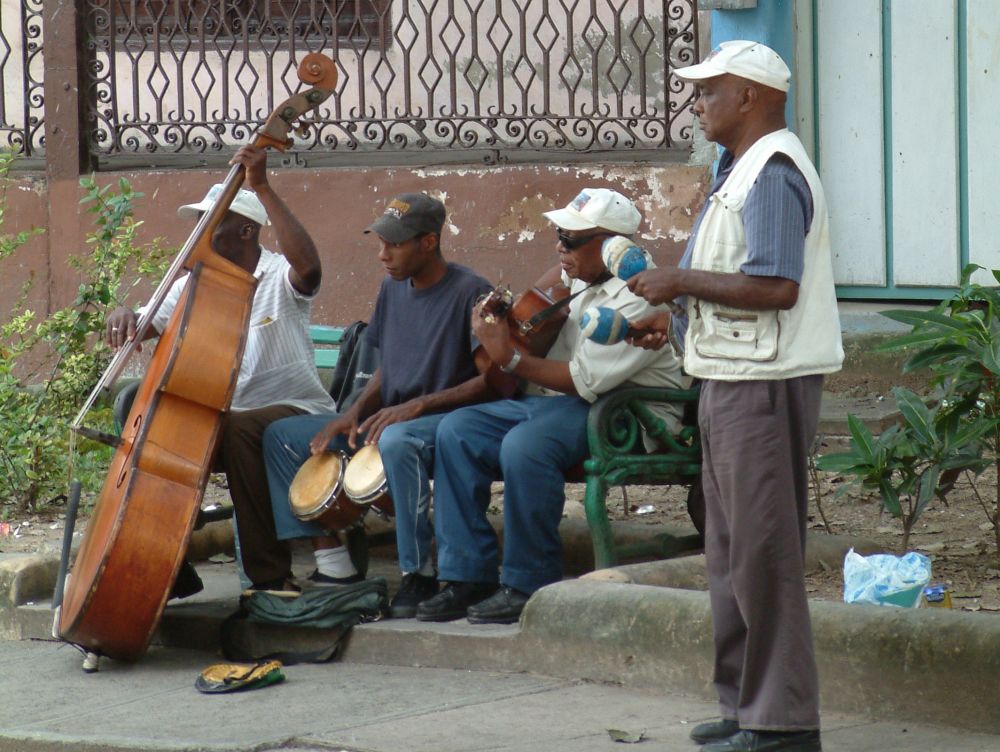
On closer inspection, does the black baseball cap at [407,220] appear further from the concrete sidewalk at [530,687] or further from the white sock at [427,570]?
the concrete sidewalk at [530,687]

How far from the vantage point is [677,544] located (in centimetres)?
534

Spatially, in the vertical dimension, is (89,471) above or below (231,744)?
above

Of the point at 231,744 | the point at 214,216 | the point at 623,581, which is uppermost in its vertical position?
the point at 214,216

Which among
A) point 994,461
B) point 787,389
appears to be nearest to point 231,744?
point 787,389

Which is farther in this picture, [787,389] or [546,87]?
[546,87]

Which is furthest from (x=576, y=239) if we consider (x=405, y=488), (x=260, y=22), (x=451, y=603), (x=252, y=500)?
(x=260, y=22)

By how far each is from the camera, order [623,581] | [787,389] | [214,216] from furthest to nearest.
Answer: [214,216] → [623,581] → [787,389]

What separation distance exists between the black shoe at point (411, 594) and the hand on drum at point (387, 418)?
466 millimetres

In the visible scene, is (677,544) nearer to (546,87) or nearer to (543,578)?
(543,578)

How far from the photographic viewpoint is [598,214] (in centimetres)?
498

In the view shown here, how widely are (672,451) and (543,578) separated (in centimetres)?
57

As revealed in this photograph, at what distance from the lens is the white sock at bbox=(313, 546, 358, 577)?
218 inches

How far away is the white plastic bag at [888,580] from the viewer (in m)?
4.50

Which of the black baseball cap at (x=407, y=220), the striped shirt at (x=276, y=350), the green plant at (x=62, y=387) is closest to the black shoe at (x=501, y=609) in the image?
the striped shirt at (x=276, y=350)
